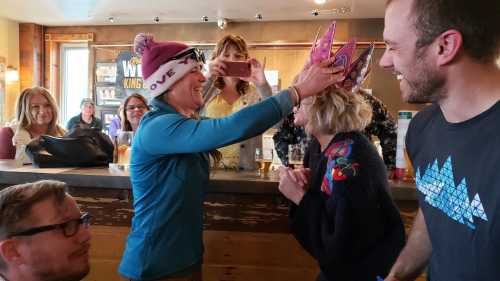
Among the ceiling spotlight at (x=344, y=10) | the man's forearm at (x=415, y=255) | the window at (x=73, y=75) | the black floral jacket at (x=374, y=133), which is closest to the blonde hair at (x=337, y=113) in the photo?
the man's forearm at (x=415, y=255)

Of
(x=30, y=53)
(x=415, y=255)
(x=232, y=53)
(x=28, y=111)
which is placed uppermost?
(x=30, y=53)

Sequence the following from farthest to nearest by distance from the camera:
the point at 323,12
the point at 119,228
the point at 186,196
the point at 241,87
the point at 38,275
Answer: the point at 323,12 < the point at 241,87 < the point at 119,228 < the point at 186,196 < the point at 38,275

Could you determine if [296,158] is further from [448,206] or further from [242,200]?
[448,206]

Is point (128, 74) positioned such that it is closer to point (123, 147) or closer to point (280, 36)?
point (280, 36)

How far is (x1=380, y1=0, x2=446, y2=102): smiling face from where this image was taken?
3.09 feet

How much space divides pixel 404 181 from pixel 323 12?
482 centimetres

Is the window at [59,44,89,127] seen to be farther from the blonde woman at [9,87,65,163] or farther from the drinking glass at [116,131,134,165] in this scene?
the drinking glass at [116,131,134,165]

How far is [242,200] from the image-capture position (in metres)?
1.96

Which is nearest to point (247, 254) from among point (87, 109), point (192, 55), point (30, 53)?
point (192, 55)

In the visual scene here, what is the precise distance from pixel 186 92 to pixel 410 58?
0.84 meters

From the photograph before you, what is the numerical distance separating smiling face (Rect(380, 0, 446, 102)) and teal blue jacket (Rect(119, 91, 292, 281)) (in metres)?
0.44

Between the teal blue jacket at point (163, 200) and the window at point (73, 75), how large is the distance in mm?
6973

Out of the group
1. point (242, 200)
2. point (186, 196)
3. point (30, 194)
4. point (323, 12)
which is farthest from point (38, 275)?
point (323, 12)

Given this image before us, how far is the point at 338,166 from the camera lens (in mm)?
1348
